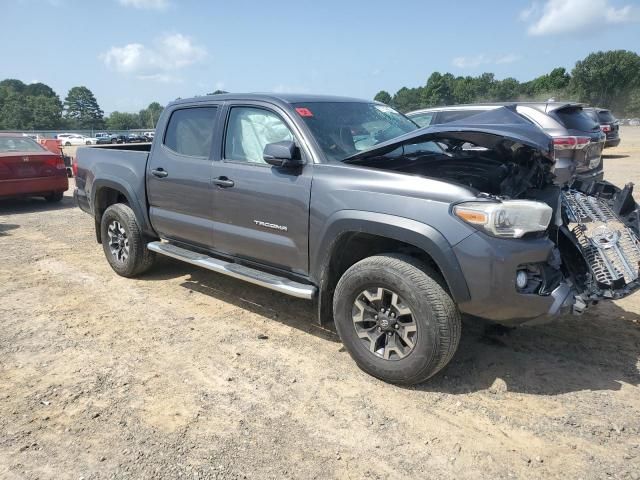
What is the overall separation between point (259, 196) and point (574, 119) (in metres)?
6.79

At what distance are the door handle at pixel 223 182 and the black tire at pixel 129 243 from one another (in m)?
1.57

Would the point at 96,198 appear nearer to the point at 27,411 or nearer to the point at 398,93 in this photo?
the point at 27,411

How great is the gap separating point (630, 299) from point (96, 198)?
230 inches

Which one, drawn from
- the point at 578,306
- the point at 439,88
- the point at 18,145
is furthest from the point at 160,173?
the point at 439,88

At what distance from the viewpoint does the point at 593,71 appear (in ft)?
201

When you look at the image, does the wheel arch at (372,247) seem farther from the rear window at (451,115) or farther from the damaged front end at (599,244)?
the rear window at (451,115)

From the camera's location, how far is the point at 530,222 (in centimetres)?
300

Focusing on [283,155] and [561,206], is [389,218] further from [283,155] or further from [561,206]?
[561,206]

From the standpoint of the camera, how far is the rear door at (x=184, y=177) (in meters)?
4.57

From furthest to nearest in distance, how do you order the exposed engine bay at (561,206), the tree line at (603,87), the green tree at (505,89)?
the green tree at (505,89) → the tree line at (603,87) → the exposed engine bay at (561,206)

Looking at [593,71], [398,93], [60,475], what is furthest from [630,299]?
[398,93]

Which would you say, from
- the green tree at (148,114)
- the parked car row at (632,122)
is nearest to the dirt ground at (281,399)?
the parked car row at (632,122)

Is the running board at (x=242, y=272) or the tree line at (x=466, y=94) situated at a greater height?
the tree line at (x=466, y=94)

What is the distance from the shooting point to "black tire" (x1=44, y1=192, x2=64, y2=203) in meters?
10.9
